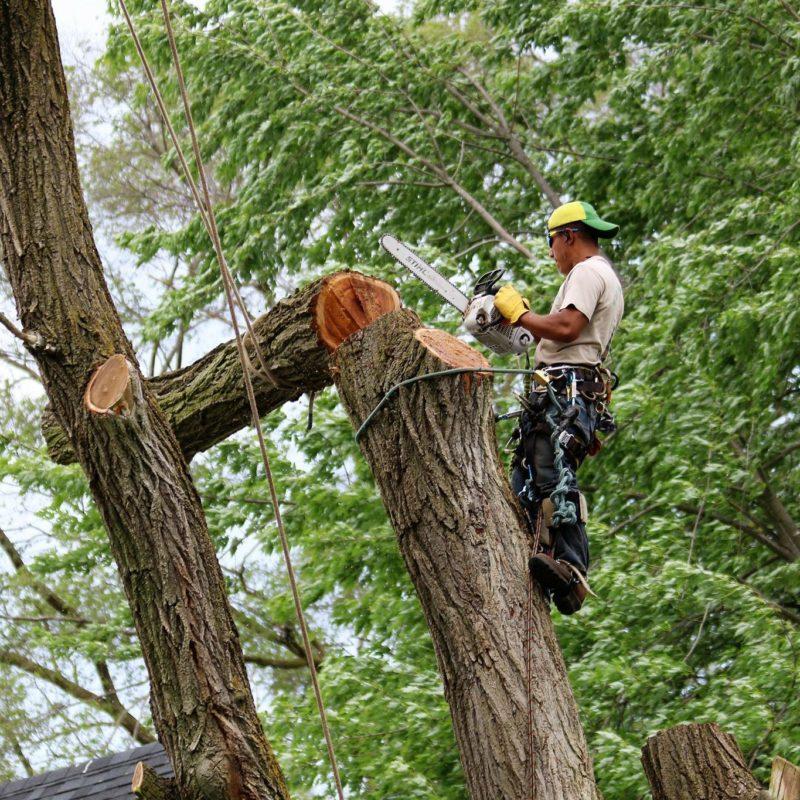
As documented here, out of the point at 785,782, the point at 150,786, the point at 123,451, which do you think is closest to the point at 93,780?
the point at 150,786

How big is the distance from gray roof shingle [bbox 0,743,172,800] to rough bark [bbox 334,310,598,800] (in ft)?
8.67

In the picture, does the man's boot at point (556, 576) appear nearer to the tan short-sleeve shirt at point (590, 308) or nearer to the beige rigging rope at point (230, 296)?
the beige rigging rope at point (230, 296)

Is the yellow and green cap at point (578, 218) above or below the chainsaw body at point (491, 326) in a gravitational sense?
above

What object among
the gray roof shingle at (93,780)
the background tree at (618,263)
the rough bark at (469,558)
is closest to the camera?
the rough bark at (469,558)

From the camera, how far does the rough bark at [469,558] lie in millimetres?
2947

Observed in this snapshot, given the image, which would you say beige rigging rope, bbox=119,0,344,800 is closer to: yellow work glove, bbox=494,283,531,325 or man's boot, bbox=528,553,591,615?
man's boot, bbox=528,553,591,615

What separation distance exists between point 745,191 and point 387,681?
507 centimetres

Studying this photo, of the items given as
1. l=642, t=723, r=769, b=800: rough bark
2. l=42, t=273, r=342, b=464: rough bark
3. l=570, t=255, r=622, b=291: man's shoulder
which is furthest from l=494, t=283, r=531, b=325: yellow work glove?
l=642, t=723, r=769, b=800: rough bark

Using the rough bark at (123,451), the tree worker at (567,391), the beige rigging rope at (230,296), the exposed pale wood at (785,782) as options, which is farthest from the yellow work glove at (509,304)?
the exposed pale wood at (785,782)

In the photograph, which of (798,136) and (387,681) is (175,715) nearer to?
(387,681)

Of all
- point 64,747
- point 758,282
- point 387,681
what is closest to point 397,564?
point 387,681

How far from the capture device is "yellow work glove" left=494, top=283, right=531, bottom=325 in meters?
3.70

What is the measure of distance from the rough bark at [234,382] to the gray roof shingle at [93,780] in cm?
182

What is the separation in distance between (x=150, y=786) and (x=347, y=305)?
1.56m
